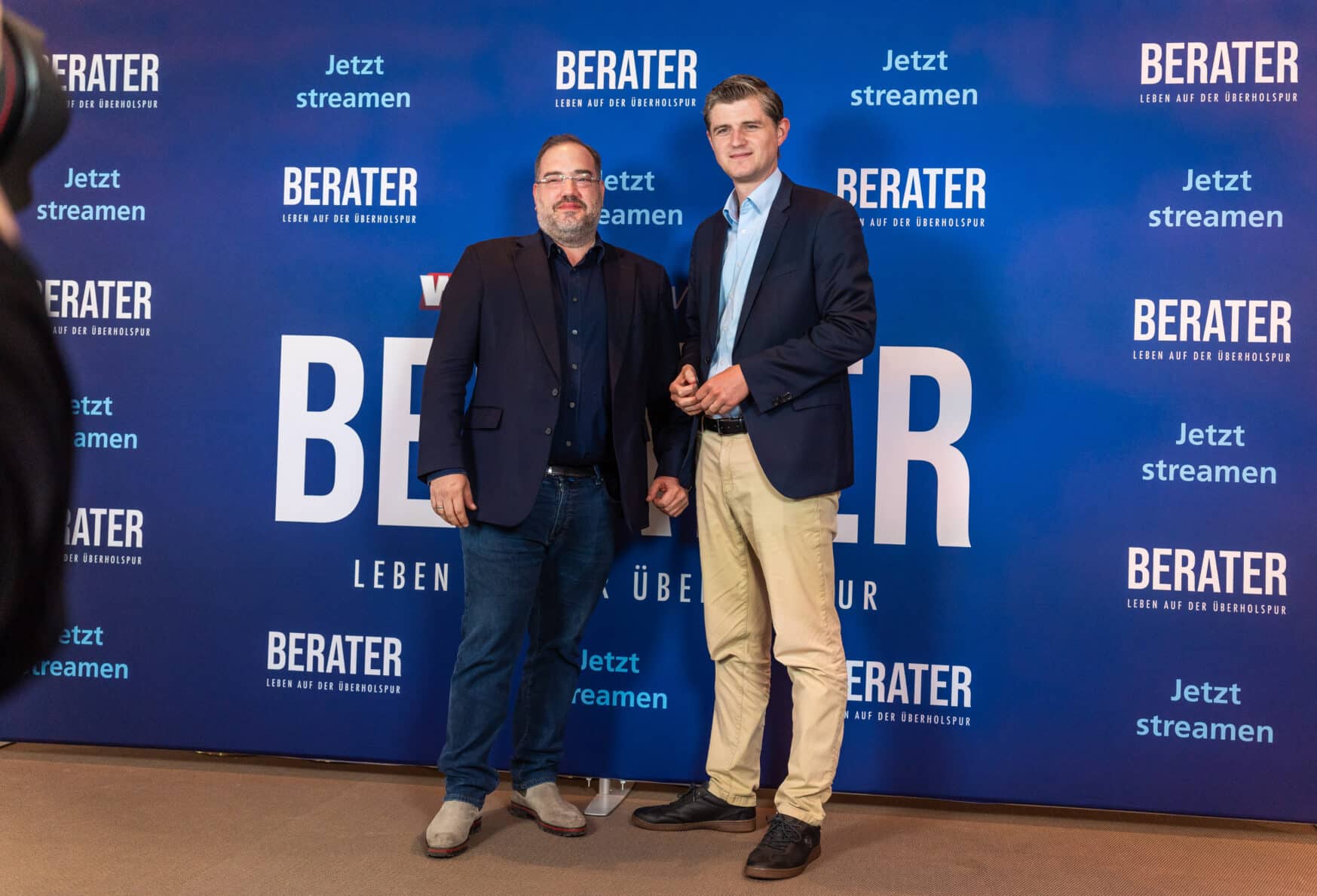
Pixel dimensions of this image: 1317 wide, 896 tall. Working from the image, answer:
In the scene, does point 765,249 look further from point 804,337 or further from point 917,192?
point 917,192

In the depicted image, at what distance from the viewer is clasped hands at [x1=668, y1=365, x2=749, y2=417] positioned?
7.63 feet

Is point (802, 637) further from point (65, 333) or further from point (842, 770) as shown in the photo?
point (65, 333)

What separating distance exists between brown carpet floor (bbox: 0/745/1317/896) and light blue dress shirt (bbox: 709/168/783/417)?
3.48 feet

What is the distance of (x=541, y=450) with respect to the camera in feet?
7.97

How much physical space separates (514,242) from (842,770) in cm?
164

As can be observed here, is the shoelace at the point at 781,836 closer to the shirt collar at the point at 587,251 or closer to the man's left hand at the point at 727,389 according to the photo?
the man's left hand at the point at 727,389

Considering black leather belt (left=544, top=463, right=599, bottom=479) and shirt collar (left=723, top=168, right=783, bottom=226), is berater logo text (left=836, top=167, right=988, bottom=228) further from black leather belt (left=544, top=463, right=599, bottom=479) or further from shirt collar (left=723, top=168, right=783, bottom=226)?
black leather belt (left=544, top=463, right=599, bottom=479)

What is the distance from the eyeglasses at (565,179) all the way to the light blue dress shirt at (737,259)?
344mm

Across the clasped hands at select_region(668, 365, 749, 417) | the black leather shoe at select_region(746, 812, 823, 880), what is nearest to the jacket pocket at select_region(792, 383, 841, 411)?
the clasped hands at select_region(668, 365, 749, 417)

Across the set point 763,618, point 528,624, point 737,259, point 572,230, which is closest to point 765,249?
point 737,259

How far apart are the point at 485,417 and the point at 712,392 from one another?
0.55m

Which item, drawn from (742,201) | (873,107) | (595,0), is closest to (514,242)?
(742,201)

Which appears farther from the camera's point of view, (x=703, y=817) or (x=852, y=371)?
(x=852, y=371)

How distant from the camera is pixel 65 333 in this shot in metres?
3.18
